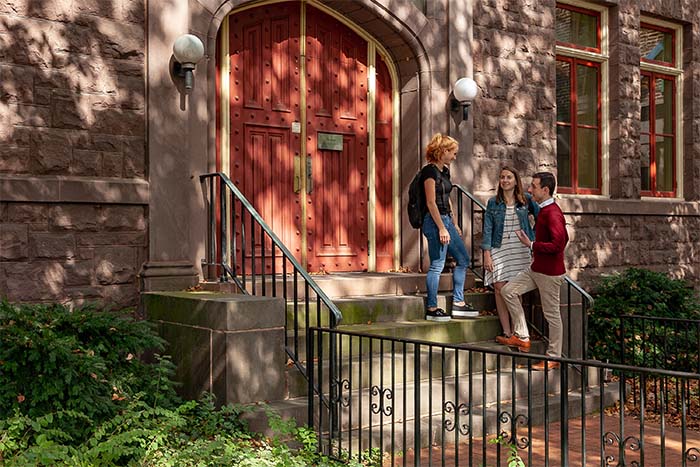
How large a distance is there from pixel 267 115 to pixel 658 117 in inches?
254

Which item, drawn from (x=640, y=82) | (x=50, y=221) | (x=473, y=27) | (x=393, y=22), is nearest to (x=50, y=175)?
(x=50, y=221)

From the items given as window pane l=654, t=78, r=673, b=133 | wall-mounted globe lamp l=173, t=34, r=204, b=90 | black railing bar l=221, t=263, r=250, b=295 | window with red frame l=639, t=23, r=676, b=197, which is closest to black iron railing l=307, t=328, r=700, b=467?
black railing bar l=221, t=263, r=250, b=295

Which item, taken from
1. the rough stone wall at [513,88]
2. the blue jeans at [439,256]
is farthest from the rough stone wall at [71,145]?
the rough stone wall at [513,88]

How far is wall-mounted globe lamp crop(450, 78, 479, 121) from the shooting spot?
911 cm

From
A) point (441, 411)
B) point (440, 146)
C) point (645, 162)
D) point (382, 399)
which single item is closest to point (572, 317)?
point (440, 146)

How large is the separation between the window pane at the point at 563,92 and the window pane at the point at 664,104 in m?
1.83

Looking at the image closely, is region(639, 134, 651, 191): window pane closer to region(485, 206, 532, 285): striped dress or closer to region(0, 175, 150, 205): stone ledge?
region(485, 206, 532, 285): striped dress

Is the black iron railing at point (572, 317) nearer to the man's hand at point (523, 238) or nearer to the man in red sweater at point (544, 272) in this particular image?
the man in red sweater at point (544, 272)

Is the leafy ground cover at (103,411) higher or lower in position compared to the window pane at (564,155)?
lower

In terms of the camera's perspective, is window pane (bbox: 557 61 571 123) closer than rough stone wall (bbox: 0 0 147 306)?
No

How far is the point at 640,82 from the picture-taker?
11688 millimetres

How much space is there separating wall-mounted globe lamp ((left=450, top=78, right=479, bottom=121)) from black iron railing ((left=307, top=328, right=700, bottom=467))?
3.02m

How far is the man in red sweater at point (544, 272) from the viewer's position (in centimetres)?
716

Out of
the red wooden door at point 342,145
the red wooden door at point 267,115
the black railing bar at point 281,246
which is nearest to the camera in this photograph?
the black railing bar at point 281,246
